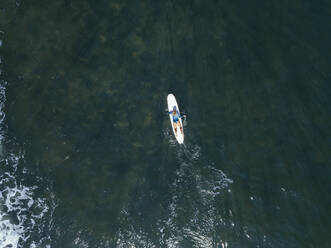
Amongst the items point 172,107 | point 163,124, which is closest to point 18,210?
point 163,124

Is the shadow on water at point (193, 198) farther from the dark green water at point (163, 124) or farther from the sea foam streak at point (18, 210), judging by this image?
the sea foam streak at point (18, 210)

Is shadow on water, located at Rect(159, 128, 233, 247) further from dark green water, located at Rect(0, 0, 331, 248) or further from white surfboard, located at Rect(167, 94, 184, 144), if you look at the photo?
white surfboard, located at Rect(167, 94, 184, 144)

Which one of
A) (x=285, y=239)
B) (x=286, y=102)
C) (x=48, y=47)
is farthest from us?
(x=48, y=47)

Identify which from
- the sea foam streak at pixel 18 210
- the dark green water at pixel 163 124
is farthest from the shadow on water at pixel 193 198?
the sea foam streak at pixel 18 210

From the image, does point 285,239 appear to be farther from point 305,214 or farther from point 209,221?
point 209,221

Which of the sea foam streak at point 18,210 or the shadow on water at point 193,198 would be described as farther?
the sea foam streak at point 18,210

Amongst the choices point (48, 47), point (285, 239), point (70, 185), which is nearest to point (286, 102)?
point (285, 239)

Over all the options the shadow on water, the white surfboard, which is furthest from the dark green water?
the white surfboard

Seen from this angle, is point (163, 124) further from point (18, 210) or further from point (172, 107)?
point (18, 210)
